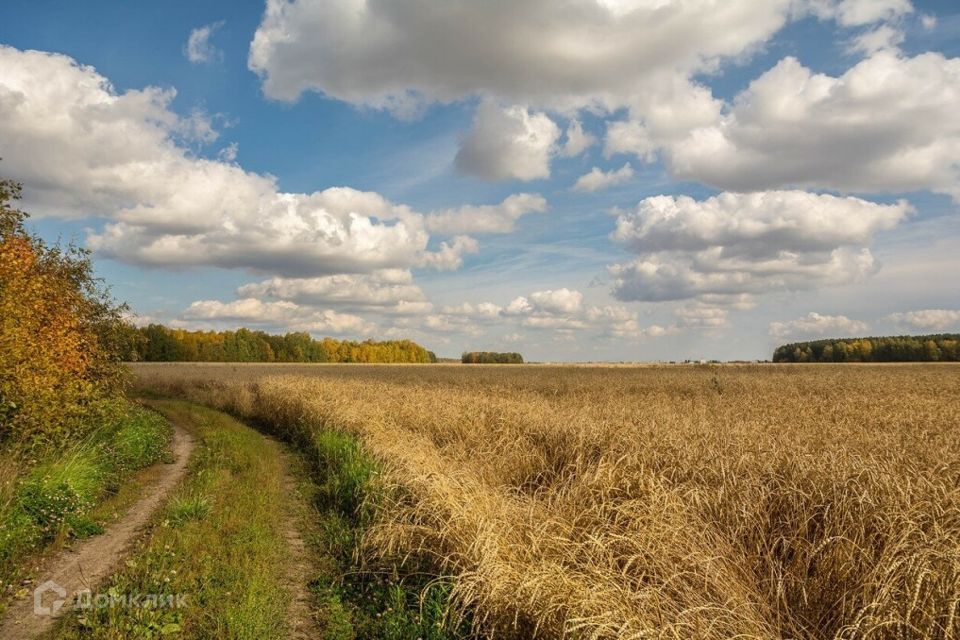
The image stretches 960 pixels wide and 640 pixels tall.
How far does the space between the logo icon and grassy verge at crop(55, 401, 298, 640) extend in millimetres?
438

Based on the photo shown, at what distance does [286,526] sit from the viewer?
9719 mm

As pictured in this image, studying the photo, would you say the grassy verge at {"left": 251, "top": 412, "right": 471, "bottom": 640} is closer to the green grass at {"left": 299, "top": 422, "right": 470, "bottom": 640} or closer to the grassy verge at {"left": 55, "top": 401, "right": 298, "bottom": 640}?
the green grass at {"left": 299, "top": 422, "right": 470, "bottom": 640}

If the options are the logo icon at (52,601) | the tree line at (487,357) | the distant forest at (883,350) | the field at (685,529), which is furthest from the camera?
the tree line at (487,357)

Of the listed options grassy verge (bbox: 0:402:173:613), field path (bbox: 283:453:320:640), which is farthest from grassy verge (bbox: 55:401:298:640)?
grassy verge (bbox: 0:402:173:613)

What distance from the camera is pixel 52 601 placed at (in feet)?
21.6

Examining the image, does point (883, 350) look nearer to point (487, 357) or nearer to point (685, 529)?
point (487, 357)

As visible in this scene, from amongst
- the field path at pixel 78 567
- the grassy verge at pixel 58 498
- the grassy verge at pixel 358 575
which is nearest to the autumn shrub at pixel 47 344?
the grassy verge at pixel 58 498

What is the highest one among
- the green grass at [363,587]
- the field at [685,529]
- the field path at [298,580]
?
the field at [685,529]

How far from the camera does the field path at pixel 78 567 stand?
6.00 m

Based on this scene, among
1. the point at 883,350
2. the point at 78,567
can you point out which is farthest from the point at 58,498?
the point at 883,350

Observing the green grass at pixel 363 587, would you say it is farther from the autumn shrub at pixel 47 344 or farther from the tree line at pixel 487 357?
the tree line at pixel 487 357

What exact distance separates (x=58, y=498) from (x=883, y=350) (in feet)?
469

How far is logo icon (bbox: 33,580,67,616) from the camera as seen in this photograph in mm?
6332

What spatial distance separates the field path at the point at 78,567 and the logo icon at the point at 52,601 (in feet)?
0.07
